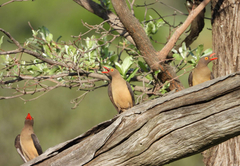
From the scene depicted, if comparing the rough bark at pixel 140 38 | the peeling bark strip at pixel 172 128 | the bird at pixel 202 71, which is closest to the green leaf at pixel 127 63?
the rough bark at pixel 140 38

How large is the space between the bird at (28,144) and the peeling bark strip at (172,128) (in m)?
2.08

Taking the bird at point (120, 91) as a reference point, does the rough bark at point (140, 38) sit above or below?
above

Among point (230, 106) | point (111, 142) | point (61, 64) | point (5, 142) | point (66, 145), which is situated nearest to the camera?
point (230, 106)

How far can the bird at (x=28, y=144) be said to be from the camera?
4309 mm

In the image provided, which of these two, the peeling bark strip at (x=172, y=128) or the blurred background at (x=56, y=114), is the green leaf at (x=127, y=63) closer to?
the peeling bark strip at (x=172, y=128)

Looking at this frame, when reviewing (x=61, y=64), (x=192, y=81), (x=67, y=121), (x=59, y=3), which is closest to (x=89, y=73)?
(x=61, y=64)

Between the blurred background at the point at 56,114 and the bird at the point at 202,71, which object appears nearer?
the bird at the point at 202,71

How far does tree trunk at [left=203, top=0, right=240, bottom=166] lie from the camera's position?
3.52 metres

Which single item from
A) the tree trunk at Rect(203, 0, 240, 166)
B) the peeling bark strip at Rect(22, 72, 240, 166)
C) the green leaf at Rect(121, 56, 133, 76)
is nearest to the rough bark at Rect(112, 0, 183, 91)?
the green leaf at Rect(121, 56, 133, 76)

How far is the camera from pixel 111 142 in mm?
2340

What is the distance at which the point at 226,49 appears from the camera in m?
3.60

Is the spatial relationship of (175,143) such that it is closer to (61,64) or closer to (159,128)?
(159,128)

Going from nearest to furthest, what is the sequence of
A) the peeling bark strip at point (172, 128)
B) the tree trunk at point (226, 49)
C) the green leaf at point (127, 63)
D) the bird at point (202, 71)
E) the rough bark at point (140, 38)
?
the peeling bark strip at point (172, 128) < the rough bark at point (140, 38) < the tree trunk at point (226, 49) < the green leaf at point (127, 63) < the bird at point (202, 71)

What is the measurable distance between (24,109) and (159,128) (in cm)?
960
